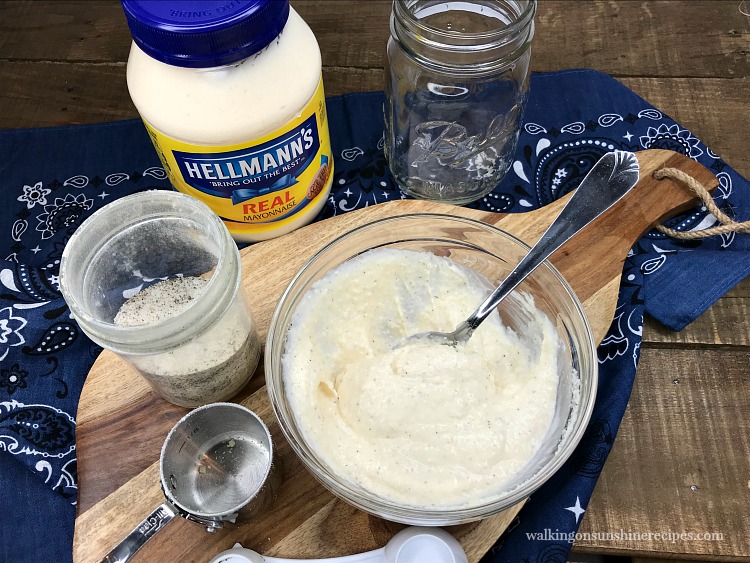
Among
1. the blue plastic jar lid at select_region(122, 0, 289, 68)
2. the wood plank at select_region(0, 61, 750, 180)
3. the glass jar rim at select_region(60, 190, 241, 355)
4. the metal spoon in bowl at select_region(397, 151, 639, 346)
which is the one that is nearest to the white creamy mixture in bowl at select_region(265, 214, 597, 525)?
the metal spoon in bowl at select_region(397, 151, 639, 346)

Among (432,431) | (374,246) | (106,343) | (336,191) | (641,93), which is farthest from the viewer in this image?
(641,93)

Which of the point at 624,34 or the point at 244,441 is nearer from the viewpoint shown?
the point at 244,441

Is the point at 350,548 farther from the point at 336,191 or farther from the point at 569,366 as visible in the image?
the point at 336,191

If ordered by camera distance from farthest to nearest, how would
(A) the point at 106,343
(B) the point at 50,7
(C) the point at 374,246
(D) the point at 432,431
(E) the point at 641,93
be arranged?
(B) the point at 50,7 → (E) the point at 641,93 → (C) the point at 374,246 → (D) the point at 432,431 → (A) the point at 106,343

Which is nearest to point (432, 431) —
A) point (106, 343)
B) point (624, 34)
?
point (106, 343)

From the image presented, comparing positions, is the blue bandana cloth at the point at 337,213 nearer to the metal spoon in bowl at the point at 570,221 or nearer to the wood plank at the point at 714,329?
the wood plank at the point at 714,329

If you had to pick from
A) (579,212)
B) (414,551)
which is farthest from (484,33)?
(414,551)

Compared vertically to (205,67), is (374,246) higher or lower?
lower

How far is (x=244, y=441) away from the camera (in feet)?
3.55

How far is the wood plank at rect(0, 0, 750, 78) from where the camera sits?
1598mm

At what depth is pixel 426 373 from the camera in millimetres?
1049

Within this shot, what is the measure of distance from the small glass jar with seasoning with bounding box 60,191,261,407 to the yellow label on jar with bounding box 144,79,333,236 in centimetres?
13

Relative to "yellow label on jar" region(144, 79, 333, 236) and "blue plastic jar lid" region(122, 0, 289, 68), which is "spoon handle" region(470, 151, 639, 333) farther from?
"blue plastic jar lid" region(122, 0, 289, 68)

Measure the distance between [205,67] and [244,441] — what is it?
580 mm
